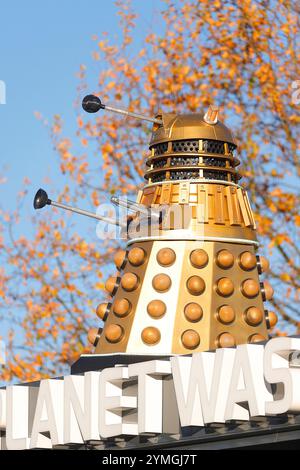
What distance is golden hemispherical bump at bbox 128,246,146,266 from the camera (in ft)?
48.4

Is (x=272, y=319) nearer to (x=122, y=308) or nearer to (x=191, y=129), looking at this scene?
(x=122, y=308)

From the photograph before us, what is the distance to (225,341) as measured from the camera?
46.0 feet

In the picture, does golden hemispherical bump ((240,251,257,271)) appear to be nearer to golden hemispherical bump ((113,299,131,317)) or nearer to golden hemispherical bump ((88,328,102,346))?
golden hemispherical bump ((113,299,131,317))

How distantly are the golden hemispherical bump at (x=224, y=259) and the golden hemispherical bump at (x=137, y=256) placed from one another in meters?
0.82

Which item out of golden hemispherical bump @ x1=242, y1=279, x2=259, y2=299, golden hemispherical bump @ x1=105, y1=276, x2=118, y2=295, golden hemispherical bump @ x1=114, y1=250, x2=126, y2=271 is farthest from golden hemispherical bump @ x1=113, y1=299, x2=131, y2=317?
golden hemispherical bump @ x1=242, y1=279, x2=259, y2=299

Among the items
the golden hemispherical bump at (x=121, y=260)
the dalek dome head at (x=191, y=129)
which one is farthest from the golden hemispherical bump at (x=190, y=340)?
the dalek dome head at (x=191, y=129)

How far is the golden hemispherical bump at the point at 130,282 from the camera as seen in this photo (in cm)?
1464

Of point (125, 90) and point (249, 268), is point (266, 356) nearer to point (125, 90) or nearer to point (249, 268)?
point (249, 268)

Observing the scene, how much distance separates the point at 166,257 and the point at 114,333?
96 centimetres

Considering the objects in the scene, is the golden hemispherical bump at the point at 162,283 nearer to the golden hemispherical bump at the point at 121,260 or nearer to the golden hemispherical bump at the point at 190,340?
the golden hemispherical bump at the point at 190,340

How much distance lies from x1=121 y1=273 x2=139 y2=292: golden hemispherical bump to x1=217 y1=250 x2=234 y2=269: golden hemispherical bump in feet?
2.94

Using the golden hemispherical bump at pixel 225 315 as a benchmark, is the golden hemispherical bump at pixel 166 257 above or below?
above

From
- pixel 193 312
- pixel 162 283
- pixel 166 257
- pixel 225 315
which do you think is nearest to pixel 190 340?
pixel 193 312

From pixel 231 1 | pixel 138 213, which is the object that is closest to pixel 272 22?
pixel 231 1
